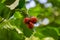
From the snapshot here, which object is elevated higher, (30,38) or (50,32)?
(50,32)

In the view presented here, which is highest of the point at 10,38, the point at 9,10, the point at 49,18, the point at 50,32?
the point at 49,18

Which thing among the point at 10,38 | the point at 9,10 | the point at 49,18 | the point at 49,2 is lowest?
the point at 10,38

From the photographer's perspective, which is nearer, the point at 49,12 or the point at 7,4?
the point at 7,4

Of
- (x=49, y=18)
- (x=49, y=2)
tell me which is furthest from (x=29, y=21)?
(x=49, y=2)

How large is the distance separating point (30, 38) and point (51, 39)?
31 cm

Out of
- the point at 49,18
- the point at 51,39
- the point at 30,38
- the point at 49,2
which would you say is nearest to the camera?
the point at 30,38

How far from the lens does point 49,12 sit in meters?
4.23

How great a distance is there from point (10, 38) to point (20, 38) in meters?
0.04

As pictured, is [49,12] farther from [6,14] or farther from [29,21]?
[6,14]

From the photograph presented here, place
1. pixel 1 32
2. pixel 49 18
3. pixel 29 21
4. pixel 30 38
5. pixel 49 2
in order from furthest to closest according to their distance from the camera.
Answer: pixel 49 2
pixel 49 18
pixel 29 21
pixel 30 38
pixel 1 32

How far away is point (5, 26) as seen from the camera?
895mm

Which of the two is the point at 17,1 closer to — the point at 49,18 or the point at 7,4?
the point at 7,4

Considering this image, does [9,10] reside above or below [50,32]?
below

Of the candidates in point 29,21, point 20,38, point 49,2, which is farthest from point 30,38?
point 49,2
